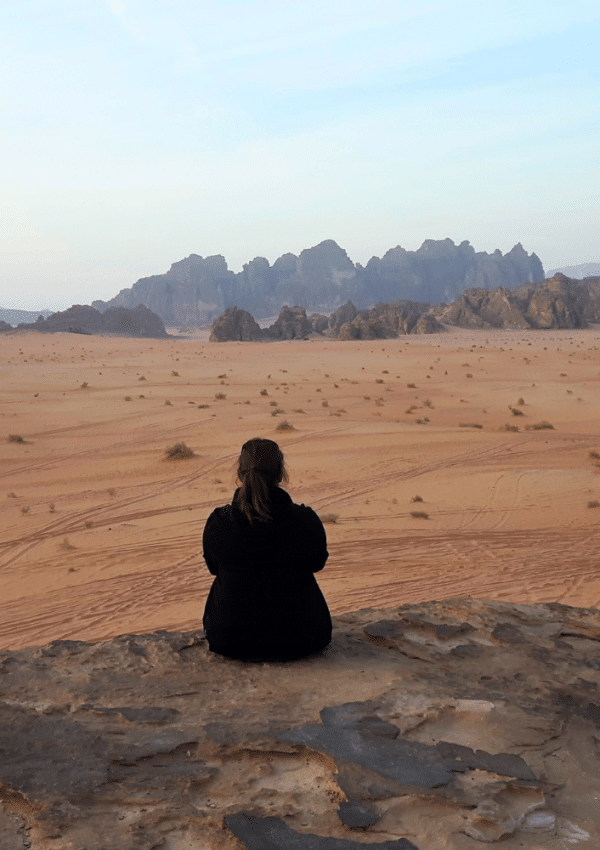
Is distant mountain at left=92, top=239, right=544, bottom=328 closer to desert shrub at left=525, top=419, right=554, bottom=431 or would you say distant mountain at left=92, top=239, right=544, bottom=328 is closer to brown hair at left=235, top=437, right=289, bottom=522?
desert shrub at left=525, top=419, right=554, bottom=431

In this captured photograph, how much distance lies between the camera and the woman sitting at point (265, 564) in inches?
145

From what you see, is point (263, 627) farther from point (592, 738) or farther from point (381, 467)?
point (381, 467)

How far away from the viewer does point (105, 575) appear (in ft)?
24.8

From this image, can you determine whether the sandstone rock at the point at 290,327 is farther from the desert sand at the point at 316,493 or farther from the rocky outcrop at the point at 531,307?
the desert sand at the point at 316,493

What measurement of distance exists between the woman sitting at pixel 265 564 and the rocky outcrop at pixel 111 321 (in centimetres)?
8534

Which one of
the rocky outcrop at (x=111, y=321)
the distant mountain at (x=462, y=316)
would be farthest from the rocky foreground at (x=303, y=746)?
the rocky outcrop at (x=111, y=321)

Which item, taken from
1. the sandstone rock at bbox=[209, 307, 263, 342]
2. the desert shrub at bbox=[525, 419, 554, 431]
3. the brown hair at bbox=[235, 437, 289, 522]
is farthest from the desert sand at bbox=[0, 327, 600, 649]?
the sandstone rock at bbox=[209, 307, 263, 342]

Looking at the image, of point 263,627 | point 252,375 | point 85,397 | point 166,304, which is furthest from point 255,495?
point 166,304

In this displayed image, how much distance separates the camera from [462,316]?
84.6 meters

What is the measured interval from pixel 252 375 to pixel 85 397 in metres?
11.2

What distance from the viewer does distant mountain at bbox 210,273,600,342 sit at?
73.4 metres

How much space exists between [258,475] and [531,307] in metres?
86.3

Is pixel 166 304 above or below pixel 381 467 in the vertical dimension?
above

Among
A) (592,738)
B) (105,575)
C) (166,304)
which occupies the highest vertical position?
(166,304)
